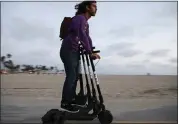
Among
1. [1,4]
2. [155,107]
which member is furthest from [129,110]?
[1,4]

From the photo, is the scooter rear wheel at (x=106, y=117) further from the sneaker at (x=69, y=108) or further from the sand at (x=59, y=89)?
the sand at (x=59, y=89)

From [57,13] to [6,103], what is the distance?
157cm

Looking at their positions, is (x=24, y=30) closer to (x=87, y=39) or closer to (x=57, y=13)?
(x=57, y=13)

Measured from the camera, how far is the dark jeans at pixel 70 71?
12.7ft

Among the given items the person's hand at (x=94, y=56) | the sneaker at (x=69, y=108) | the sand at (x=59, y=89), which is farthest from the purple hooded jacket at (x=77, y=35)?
the sand at (x=59, y=89)

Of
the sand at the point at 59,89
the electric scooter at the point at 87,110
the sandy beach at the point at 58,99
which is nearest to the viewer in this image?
the electric scooter at the point at 87,110

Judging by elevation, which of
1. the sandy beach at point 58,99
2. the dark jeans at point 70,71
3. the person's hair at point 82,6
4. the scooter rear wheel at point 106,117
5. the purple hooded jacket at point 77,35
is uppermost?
the person's hair at point 82,6

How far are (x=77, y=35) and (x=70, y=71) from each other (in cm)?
35

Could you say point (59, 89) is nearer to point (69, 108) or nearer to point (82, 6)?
point (69, 108)

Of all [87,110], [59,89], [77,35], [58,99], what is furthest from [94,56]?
[59,89]

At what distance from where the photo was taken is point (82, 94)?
4031mm

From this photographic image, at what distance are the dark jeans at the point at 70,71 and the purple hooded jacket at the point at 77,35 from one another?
0.06 m

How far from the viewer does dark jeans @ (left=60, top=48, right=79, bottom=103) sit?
12.7 ft

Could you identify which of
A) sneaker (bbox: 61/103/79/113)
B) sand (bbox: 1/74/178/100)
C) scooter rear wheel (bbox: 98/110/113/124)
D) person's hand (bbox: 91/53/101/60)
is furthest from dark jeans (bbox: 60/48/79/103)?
sand (bbox: 1/74/178/100)
